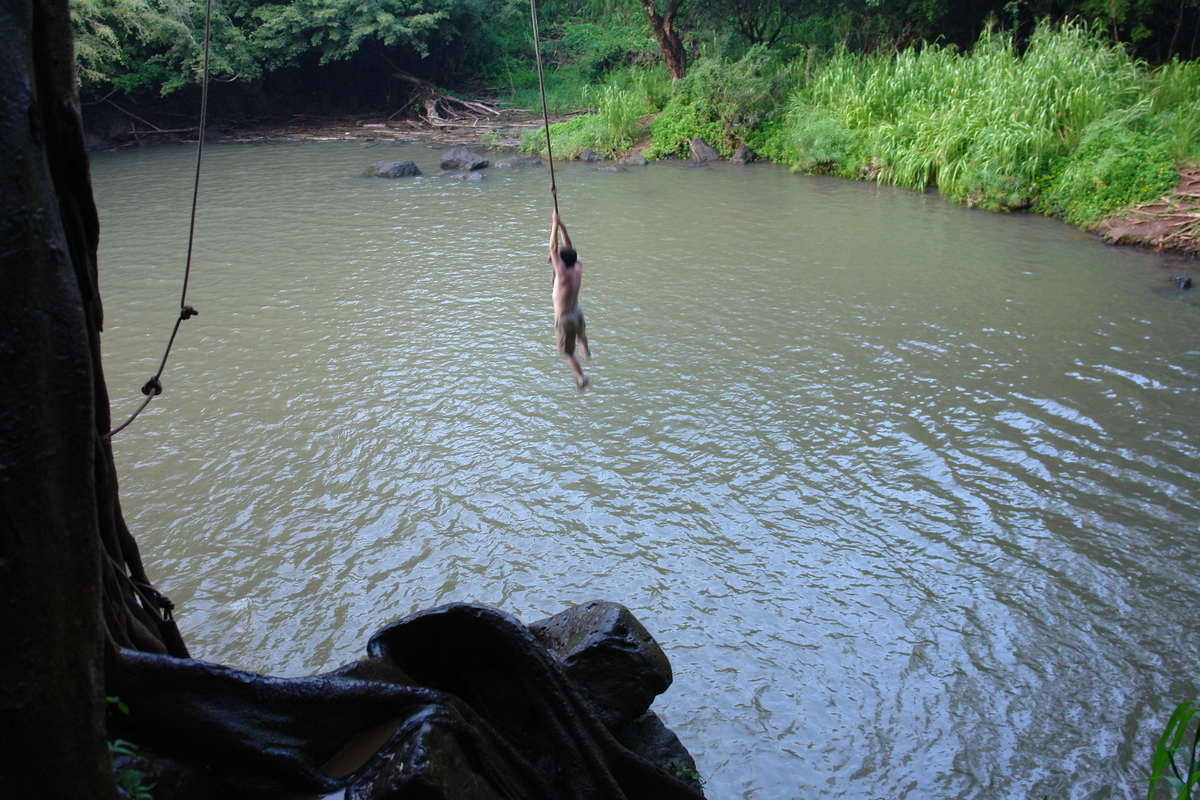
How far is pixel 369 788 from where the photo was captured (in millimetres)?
2182

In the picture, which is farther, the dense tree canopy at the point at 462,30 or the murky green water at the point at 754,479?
the dense tree canopy at the point at 462,30

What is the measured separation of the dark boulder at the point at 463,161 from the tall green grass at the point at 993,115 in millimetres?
6534

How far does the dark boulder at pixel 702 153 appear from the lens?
1734cm

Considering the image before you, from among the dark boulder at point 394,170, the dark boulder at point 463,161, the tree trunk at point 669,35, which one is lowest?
the dark boulder at point 394,170

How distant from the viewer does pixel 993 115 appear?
12.5m

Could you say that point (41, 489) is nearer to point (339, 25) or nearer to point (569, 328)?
point (569, 328)

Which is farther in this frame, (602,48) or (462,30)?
(602,48)

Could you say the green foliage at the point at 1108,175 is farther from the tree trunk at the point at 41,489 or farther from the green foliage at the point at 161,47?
the green foliage at the point at 161,47

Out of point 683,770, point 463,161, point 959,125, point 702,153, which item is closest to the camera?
point 683,770

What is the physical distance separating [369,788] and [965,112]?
1400cm

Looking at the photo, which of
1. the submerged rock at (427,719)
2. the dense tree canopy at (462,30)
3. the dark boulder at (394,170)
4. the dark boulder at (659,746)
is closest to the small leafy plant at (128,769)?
the submerged rock at (427,719)

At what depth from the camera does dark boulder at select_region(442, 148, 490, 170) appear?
17188mm

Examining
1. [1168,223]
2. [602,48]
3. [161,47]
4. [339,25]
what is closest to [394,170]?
[339,25]

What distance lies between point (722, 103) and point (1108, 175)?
28.7 feet
